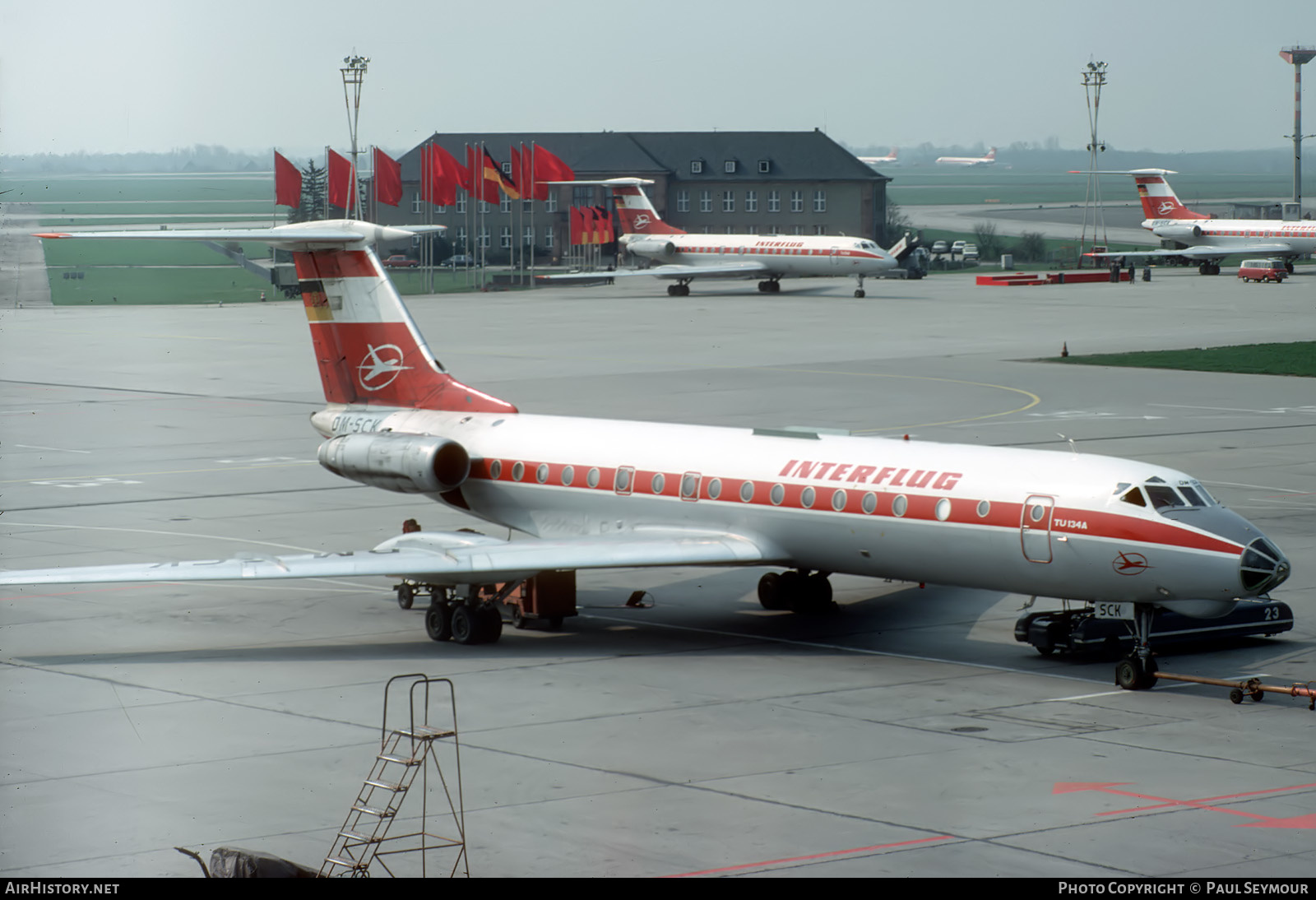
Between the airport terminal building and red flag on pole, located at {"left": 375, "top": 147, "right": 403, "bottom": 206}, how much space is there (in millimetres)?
34044

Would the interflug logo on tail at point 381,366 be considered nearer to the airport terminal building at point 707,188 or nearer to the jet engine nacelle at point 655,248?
the jet engine nacelle at point 655,248

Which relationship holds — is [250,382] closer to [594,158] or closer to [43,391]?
[43,391]

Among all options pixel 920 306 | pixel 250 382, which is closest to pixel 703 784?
pixel 250 382

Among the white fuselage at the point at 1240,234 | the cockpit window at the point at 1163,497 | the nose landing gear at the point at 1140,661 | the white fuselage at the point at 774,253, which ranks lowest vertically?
the nose landing gear at the point at 1140,661

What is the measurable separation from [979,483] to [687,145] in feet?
434

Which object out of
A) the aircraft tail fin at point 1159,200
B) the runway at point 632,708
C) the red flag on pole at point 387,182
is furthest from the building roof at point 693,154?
the runway at point 632,708

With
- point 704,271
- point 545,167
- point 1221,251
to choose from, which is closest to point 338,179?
point 545,167

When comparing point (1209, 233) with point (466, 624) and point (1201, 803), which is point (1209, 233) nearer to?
point (466, 624)

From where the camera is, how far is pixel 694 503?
83.6 ft

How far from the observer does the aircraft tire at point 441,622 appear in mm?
24938

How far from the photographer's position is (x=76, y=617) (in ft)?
86.5

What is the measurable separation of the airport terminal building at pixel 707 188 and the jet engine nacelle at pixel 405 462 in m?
119

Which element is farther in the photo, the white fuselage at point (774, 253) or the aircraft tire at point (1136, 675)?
the white fuselage at point (774, 253)

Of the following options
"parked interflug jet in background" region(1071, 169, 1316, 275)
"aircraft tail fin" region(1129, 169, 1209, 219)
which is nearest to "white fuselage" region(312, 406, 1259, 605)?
"parked interflug jet in background" region(1071, 169, 1316, 275)
